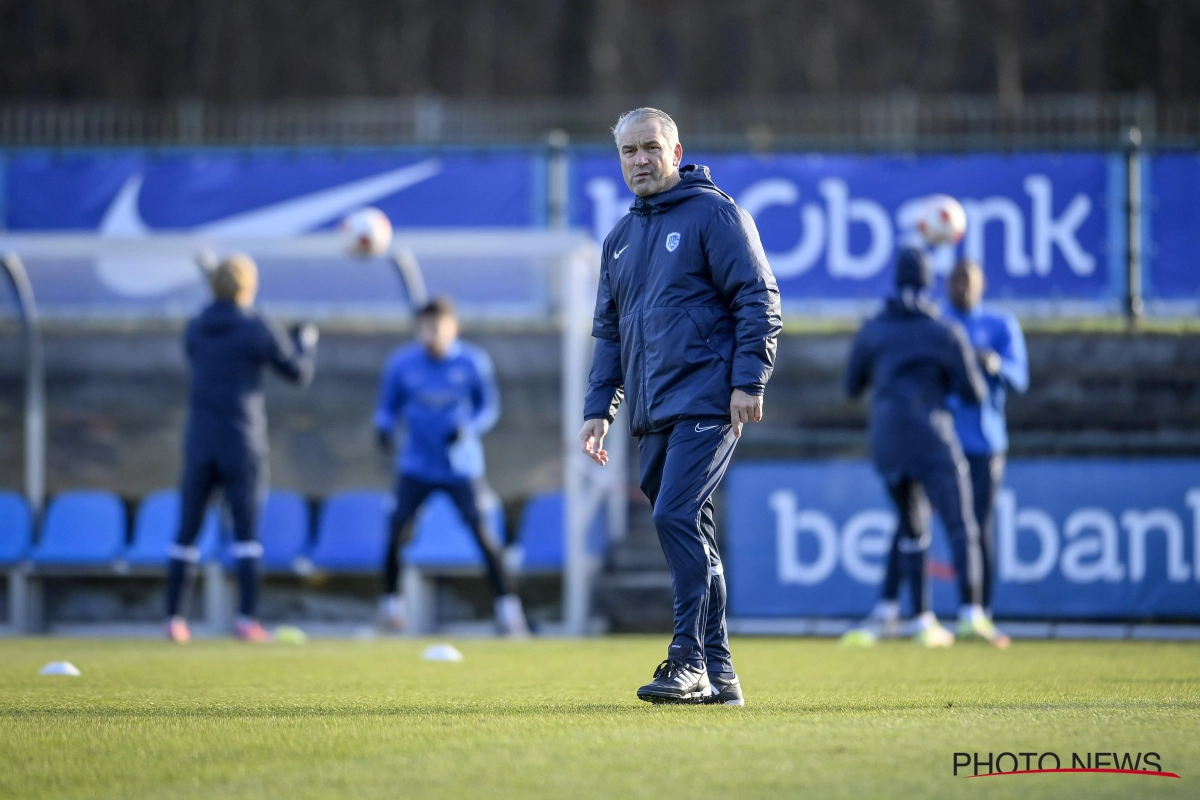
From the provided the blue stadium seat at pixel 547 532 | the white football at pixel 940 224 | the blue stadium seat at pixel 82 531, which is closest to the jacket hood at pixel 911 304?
the white football at pixel 940 224

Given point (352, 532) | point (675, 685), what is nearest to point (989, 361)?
point (675, 685)

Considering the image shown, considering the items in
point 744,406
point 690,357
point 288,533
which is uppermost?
point 690,357

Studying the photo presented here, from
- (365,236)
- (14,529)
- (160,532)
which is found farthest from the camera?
(160,532)

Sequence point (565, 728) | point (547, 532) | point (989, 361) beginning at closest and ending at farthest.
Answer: point (565, 728), point (989, 361), point (547, 532)

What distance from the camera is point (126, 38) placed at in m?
29.3

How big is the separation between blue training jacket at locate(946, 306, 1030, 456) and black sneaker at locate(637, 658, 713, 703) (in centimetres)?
450

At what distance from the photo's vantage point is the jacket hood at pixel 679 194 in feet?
18.5

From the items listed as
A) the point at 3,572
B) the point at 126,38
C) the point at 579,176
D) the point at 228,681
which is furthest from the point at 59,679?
the point at 126,38

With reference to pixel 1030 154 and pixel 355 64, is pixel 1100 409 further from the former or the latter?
pixel 355 64

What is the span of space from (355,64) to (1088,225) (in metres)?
20.3

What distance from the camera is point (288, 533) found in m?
12.1

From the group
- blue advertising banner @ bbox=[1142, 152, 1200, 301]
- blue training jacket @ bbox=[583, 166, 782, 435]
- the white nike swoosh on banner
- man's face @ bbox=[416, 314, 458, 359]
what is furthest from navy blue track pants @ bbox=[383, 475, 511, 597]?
blue advertising banner @ bbox=[1142, 152, 1200, 301]

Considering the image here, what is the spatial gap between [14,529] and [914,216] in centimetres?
713

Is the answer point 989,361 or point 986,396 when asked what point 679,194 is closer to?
point 989,361
